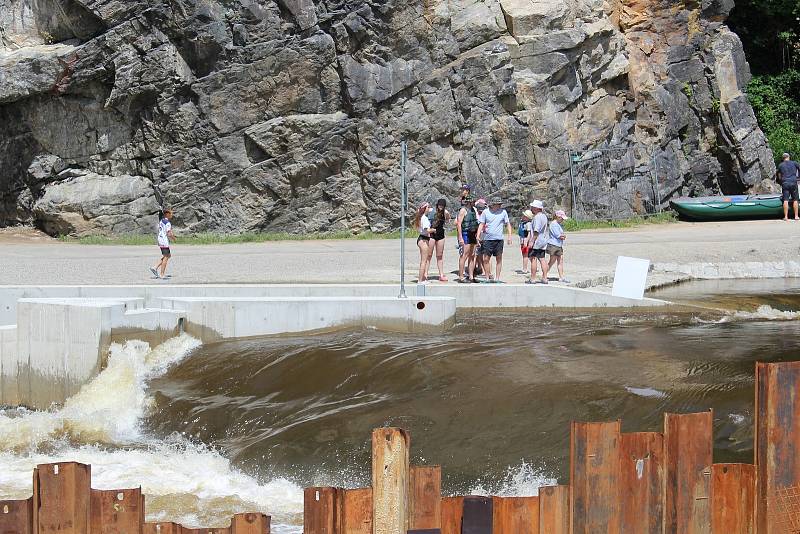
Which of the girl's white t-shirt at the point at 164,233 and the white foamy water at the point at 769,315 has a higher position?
the girl's white t-shirt at the point at 164,233

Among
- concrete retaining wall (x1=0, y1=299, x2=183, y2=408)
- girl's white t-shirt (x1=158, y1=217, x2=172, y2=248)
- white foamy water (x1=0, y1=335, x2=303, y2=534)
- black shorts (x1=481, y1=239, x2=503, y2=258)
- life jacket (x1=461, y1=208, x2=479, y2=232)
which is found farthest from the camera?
girl's white t-shirt (x1=158, y1=217, x2=172, y2=248)

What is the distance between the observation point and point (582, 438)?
5.05 m

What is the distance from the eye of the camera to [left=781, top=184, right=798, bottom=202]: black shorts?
91.9 ft

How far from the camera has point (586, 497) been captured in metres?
5.10

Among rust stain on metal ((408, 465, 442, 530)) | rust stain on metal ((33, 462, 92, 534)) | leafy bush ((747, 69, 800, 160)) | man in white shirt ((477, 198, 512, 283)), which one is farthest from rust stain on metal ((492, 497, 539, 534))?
leafy bush ((747, 69, 800, 160))

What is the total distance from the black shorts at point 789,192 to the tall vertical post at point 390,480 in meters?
26.0

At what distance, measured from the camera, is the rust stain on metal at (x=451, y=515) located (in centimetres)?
496

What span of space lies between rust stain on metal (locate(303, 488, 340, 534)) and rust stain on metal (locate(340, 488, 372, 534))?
0.16 ft

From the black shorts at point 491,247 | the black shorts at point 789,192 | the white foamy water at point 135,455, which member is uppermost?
the black shorts at point 789,192

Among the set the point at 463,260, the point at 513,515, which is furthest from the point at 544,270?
the point at 513,515

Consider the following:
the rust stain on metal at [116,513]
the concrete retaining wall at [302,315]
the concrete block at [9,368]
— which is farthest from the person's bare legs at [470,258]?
the rust stain on metal at [116,513]

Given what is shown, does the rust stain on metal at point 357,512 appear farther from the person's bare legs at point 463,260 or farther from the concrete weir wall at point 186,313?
the person's bare legs at point 463,260

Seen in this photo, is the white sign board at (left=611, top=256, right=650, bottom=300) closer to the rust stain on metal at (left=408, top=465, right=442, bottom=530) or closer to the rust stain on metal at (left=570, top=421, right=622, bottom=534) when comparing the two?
the rust stain on metal at (left=570, top=421, right=622, bottom=534)

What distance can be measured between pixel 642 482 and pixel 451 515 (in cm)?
108
